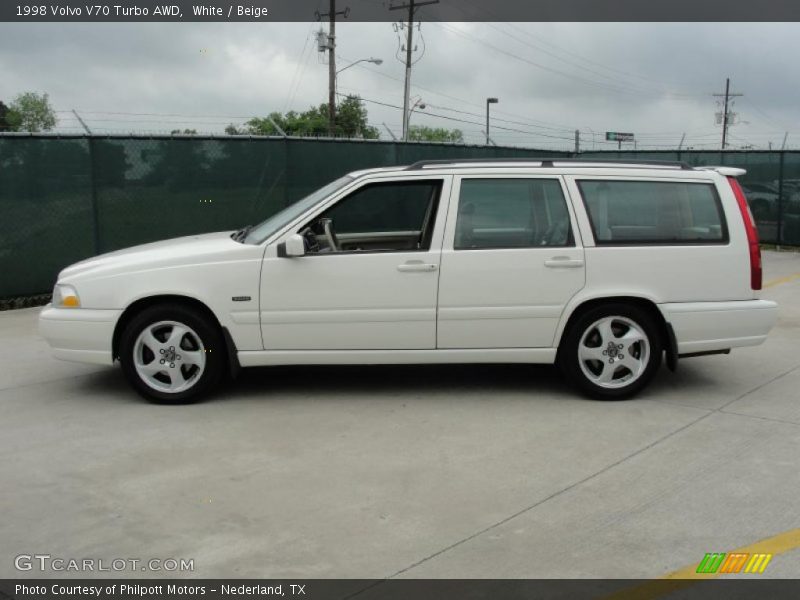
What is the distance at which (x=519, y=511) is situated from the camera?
4.05m

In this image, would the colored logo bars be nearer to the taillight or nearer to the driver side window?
the taillight

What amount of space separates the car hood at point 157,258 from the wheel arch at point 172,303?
0.76 feet

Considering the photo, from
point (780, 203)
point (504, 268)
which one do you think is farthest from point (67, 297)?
point (780, 203)

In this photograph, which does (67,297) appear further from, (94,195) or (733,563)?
(94,195)

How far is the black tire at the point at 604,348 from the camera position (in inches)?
230

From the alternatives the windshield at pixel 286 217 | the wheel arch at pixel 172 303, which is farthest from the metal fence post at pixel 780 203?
the wheel arch at pixel 172 303

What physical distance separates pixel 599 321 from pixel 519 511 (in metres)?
2.18

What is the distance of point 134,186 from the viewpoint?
10.7m

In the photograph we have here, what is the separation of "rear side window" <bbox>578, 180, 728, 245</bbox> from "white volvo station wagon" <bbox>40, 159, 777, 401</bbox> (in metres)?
0.01

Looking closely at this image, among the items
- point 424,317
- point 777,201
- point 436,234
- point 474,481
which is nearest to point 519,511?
point 474,481

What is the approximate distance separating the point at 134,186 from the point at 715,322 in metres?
7.69

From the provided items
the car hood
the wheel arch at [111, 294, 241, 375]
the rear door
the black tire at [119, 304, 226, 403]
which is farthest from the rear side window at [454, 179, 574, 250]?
the black tire at [119, 304, 226, 403]

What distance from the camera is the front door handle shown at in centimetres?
573
